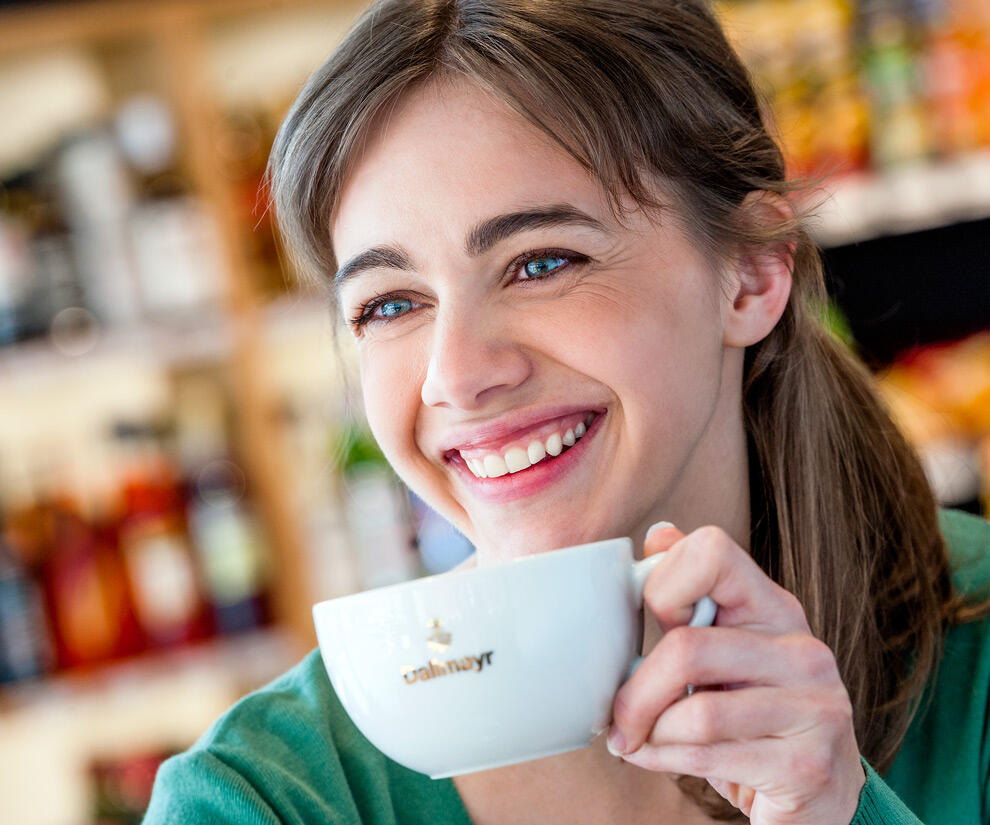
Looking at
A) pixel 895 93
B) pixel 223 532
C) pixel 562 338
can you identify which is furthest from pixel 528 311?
pixel 895 93

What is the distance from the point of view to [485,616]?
0.62m

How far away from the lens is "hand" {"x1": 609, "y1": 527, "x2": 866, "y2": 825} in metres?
0.64

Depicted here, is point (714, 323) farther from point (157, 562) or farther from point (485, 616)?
point (157, 562)

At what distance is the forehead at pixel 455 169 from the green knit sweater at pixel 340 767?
0.40m

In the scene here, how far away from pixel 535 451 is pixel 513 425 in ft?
0.09

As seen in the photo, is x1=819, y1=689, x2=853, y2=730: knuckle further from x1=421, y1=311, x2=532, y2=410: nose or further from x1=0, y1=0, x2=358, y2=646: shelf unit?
x1=0, y1=0, x2=358, y2=646: shelf unit

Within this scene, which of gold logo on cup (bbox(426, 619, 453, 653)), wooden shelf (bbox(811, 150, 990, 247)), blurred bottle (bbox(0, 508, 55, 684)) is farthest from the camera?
wooden shelf (bbox(811, 150, 990, 247))

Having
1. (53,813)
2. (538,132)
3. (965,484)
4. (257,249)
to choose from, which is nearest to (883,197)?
(965,484)

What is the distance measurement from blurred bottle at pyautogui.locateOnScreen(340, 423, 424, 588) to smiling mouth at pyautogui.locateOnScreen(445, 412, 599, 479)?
1.13 m

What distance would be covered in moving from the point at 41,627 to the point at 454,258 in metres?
1.31

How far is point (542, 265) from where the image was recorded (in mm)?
945

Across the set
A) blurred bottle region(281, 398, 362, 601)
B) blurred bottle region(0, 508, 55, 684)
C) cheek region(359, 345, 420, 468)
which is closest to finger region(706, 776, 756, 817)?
cheek region(359, 345, 420, 468)

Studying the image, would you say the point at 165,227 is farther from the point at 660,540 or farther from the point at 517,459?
the point at 660,540

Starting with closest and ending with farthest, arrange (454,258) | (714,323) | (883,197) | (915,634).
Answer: (454,258) → (714,323) → (915,634) → (883,197)
